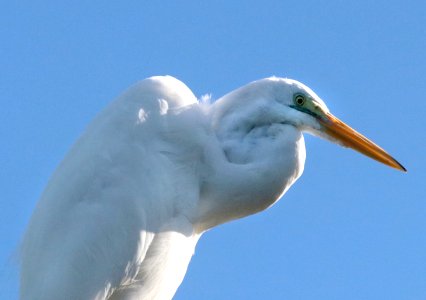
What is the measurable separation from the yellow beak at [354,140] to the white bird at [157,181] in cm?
1

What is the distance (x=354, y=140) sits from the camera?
11953 mm

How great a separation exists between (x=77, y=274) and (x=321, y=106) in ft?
7.02

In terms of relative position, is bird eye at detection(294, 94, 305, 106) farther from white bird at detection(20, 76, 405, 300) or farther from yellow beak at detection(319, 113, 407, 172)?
yellow beak at detection(319, 113, 407, 172)

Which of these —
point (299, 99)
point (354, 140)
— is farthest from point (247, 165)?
point (354, 140)

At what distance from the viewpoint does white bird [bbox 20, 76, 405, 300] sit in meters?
11.0

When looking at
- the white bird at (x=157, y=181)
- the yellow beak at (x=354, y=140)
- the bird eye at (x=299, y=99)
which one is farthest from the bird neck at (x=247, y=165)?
the yellow beak at (x=354, y=140)

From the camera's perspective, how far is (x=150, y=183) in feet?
36.8

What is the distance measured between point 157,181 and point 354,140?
157cm

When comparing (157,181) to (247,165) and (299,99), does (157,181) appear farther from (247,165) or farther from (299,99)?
(299,99)

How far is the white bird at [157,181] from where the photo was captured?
11.0 m

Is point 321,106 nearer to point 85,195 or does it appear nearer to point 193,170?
point 193,170

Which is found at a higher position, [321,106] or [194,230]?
[321,106]

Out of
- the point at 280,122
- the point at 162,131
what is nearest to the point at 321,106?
the point at 280,122

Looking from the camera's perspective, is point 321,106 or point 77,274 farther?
point 321,106
